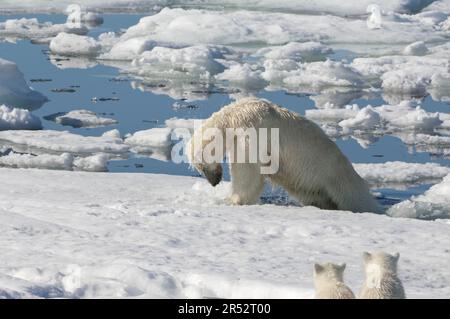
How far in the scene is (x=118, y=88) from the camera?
1630cm

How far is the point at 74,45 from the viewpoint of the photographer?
19.3m

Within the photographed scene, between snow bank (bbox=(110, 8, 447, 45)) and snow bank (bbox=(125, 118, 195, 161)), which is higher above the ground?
snow bank (bbox=(110, 8, 447, 45))

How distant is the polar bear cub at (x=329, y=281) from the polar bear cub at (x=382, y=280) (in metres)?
0.08

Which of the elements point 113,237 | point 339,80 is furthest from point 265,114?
point 339,80

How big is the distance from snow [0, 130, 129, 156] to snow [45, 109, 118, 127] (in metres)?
0.88

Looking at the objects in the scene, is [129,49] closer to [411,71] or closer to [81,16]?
[81,16]

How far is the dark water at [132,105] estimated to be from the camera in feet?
38.3

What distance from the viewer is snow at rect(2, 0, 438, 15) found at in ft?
78.8

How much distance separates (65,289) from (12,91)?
409 inches

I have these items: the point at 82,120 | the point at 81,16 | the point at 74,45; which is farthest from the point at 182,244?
the point at 81,16

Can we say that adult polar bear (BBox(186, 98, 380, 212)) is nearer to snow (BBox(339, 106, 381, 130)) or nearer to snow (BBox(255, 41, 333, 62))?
snow (BBox(339, 106, 381, 130))

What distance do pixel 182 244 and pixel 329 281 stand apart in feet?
6.15

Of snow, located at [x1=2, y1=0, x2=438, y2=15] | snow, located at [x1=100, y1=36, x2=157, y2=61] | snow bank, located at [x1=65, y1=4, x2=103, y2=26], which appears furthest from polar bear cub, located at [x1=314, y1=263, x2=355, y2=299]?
snow, located at [x1=2, y1=0, x2=438, y2=15]
